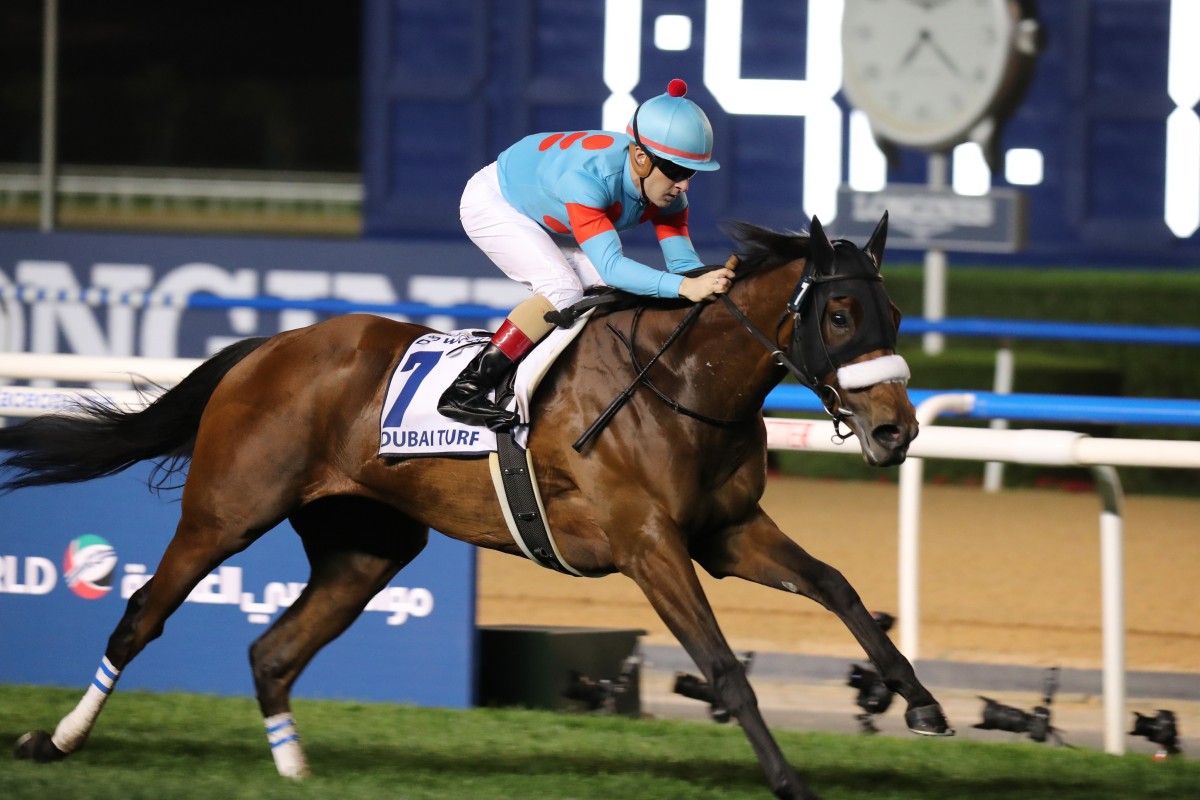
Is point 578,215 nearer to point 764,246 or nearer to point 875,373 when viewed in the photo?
point 764,246

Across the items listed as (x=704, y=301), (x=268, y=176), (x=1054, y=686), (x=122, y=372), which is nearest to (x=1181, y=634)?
(x=1054, y=686)

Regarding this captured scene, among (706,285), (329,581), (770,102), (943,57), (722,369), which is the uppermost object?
(943,57)

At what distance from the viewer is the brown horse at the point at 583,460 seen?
153 inches

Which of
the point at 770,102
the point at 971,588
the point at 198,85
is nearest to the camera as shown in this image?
the point at 971,588

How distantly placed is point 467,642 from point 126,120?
37.8 meters

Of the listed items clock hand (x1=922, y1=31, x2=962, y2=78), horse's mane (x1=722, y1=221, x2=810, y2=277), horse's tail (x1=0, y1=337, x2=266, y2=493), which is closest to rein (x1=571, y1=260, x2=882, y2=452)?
horse's mane (x1=722, y1=221, x2=810, y2=277)

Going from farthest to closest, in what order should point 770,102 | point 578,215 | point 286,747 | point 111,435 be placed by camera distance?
point 770,102, point 111,435, point 286,747, point 578,215

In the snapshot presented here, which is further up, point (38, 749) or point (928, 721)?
point (928, 721)

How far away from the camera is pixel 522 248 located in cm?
441

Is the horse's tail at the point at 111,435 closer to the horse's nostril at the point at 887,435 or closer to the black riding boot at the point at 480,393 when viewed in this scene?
the black riding boot at the point at 480,393

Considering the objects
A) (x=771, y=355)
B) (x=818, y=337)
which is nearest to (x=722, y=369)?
(x=771, y=355)

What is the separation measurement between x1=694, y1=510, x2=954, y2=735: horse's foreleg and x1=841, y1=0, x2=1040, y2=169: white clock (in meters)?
5.79

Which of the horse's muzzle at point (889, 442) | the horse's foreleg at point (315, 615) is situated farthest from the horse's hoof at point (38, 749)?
the horse's muzzle at point (889, 442)

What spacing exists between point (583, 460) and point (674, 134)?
730mm
